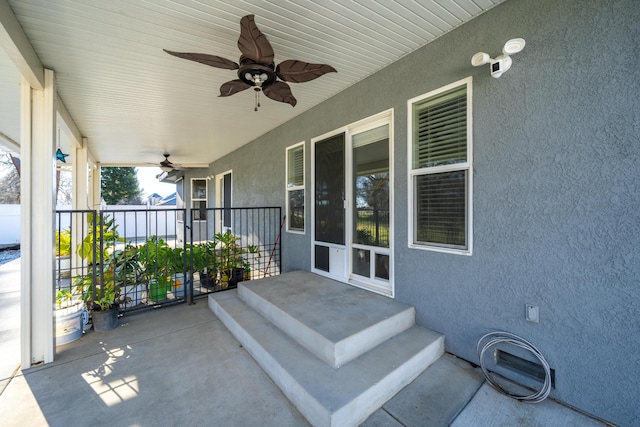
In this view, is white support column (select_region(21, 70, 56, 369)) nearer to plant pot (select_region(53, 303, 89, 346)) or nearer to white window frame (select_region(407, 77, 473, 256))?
plant pot (select_region(53, 303, 89, 346))

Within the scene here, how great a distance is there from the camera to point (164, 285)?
12.2 ft

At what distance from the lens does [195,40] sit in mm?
2418

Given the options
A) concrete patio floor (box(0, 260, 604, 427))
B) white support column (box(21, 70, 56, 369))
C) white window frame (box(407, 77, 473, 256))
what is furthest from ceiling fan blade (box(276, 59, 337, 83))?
concrete patio floor (box(0, 260, 604, 427))

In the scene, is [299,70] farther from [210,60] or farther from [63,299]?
[63,299]

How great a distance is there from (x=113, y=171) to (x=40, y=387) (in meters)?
24.6

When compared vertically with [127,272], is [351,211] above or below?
above

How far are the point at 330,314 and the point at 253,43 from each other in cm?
239

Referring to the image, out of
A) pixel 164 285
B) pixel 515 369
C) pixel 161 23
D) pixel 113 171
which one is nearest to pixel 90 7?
pixel 161 23

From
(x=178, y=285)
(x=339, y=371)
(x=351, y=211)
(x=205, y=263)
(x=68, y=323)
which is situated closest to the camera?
(x=339, y=371)

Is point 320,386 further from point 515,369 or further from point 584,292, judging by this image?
point 584,292

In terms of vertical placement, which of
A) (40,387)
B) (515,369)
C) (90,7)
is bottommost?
(40,387)

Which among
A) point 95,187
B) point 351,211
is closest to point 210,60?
point 351,211

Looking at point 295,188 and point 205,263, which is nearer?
point 205,263

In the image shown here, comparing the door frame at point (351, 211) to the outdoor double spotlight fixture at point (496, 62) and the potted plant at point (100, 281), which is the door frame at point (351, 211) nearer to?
the outdoor double spotlight fixture at point (496, 62)
